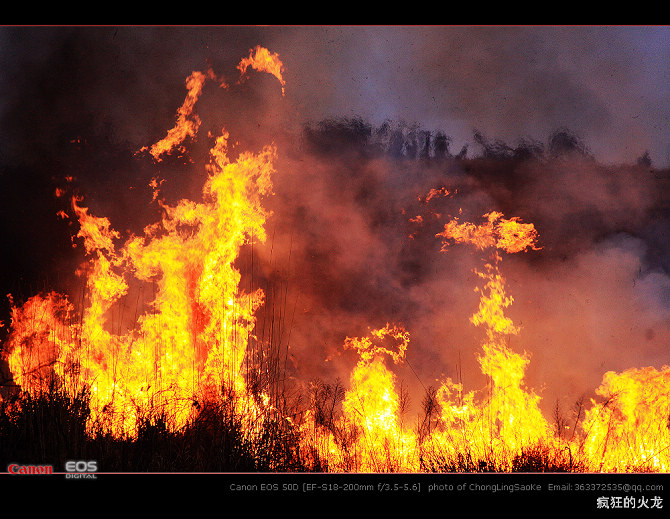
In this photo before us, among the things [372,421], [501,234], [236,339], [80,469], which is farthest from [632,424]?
[80,469]

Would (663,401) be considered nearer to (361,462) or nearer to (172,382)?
(361,462)

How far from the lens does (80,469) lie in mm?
3541

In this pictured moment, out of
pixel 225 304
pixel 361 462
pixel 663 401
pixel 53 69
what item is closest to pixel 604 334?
pixel 663 401

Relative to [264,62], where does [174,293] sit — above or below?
below

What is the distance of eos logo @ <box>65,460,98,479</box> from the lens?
351 cm

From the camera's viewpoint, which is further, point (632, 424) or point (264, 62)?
point (264, 62)

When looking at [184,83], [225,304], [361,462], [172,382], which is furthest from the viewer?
[184,83]

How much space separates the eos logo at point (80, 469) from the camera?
11.5 feet

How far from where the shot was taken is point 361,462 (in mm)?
4469

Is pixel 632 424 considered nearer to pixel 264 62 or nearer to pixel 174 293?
pixel 174 293

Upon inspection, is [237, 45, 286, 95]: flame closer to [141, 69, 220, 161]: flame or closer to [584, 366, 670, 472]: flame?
[141, 69, 220, 161]: flame

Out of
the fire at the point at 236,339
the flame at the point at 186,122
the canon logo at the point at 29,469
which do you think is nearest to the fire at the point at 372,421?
the fire at the point at 236,339

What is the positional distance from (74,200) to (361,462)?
4.44 meters

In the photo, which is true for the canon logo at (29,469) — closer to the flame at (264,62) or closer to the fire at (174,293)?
the fire at (174,293)
